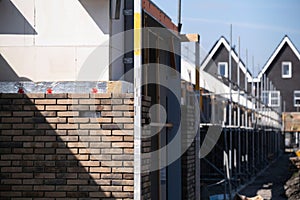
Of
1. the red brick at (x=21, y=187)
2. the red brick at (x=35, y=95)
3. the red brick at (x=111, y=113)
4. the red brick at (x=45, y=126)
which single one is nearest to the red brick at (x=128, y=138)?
the red brick at (x=111, y=113)

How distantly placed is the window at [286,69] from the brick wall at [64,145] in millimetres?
42539

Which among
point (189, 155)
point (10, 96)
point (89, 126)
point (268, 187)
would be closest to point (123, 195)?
point (89, 126)

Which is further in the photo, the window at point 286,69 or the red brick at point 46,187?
the window at point 286,69

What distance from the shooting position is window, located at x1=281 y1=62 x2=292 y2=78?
4762 centimetres

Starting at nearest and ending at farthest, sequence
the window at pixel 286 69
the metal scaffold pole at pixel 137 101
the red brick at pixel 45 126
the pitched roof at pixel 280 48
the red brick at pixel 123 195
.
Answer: the metal scaffold pole at pixel 137 101 → the red brick at pixel 123 195 → the red brick at pixel 45 126 → the pitched roof at pixel 280 48 → the window at pixel 286 69

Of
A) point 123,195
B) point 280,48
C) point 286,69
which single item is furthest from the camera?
point 286,69

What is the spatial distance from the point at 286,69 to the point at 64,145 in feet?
143

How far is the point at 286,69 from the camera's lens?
48250 mm

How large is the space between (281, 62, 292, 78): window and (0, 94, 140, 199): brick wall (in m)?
42.5

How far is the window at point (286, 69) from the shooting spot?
47.6 meters

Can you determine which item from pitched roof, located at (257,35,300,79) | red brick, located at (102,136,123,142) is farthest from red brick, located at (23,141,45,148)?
pitched roof, located at (257,35,300,79)

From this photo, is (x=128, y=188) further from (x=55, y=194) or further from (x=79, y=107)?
(x=79, y=107)

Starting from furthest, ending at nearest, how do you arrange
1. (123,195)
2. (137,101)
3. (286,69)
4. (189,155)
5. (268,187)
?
(286,69) < (268,187) < (189,155) < (123,195) < (137,101)

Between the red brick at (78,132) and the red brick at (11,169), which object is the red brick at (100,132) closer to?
the red brick at (78,132)
